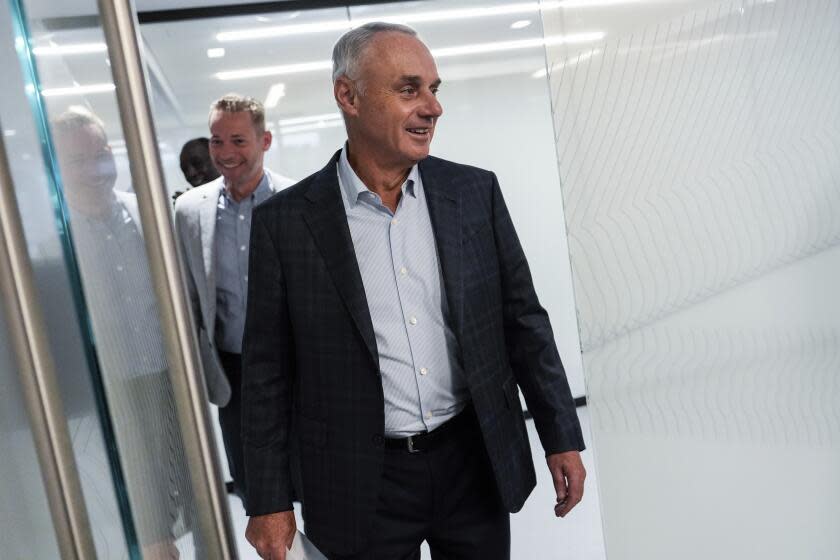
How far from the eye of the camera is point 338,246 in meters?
1.54

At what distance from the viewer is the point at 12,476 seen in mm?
656

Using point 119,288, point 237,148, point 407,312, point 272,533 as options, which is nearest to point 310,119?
point 237,148

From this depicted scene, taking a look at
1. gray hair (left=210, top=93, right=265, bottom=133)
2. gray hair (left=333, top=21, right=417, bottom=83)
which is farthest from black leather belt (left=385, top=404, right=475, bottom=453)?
gray hair (left=210, top=93, right=265, bottom=133)

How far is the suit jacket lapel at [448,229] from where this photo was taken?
1.54 metres

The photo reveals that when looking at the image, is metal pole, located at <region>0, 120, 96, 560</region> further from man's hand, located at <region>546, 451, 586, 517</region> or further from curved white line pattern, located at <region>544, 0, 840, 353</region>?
curved white line pattern, located at <region>544, 0, 840, 353</region>

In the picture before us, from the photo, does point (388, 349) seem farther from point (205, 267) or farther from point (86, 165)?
point (205, 267)

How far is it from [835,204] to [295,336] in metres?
1.25

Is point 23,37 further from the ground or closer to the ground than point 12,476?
further from the ground

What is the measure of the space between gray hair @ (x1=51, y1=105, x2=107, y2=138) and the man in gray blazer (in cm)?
211

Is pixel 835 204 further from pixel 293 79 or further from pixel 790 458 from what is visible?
pixel 293 79

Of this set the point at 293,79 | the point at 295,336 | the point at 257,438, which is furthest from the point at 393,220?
the point at 293,79

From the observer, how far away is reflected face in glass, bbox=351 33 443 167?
155cm

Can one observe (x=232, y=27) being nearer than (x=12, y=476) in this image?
No

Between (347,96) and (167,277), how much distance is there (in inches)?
42.1
